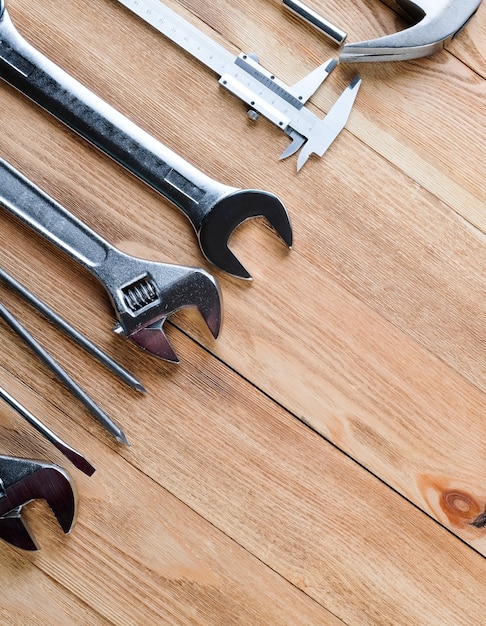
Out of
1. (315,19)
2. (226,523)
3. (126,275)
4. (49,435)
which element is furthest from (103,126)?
(226,523)

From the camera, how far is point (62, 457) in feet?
3.38

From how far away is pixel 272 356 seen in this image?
105 centimetres

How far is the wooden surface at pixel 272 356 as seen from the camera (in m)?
1.02

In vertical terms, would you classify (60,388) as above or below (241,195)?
below

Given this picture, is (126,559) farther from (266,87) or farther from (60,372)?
(266,87)

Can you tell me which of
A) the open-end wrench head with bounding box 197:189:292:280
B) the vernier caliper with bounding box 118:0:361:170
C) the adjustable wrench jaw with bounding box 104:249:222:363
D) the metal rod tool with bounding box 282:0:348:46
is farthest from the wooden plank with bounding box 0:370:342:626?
the metal rod tool with bounding box 282:0:348:46

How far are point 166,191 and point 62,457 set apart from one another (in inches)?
16.9

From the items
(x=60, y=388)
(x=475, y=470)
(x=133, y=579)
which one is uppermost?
(x=475, y=470)

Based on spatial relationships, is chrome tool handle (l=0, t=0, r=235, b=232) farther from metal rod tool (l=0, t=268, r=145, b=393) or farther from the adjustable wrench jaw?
metal rod tool (l=0, t=268, r=145, b=393)

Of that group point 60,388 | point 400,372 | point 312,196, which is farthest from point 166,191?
point 400,372

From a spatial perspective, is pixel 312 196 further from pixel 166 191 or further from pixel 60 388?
pixel 60 388

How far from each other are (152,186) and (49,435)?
0.39m

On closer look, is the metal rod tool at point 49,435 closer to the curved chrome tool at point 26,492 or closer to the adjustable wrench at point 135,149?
the curved chrome tool at point 26,492

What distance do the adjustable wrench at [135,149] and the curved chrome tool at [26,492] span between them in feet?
1.31
